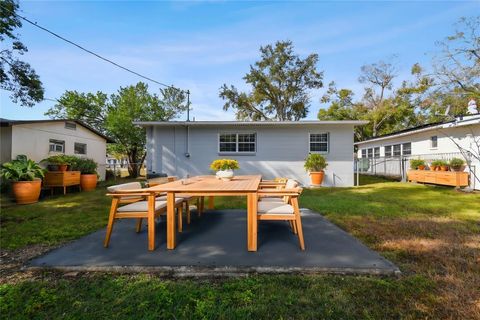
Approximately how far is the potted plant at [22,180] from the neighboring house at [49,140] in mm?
2005

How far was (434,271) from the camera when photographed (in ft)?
7.50

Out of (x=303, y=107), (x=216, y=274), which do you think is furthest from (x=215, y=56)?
(x=303, y=107)

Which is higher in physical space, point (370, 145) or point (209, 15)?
point (209, 15)

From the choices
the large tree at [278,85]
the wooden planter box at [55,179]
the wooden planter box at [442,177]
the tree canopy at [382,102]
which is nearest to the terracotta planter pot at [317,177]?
the wooden planter box at [442,177]

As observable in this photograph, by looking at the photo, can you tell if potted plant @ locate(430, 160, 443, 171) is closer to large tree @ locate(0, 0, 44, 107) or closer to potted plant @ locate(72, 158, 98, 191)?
potted plant @ locate(72, 158, 98, 191)

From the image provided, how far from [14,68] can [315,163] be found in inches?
448

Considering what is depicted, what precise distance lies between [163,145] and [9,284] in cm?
825

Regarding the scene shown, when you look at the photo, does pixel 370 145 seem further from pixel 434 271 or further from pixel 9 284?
pixel 9 284

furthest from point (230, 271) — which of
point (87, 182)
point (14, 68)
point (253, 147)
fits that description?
point (14, 68)

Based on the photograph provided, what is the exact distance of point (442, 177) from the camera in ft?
29.0

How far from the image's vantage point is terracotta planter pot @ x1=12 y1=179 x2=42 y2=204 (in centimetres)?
650

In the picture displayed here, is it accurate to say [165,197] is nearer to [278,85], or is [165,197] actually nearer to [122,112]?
[122,112]

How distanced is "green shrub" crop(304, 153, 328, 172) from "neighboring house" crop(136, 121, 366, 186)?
30 cm

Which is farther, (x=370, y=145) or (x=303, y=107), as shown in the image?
(x=303, y=107)
